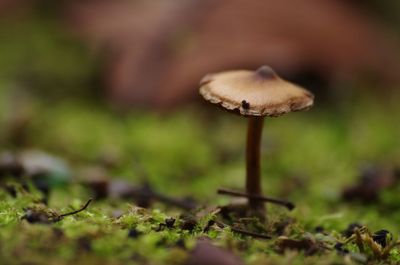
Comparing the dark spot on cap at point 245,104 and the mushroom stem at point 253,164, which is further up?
the dark spot on cap at point 245,104

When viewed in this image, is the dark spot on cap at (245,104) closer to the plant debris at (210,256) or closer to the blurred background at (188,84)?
the plant debris at (210,256)

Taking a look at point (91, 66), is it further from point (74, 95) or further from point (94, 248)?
point (94, 248)

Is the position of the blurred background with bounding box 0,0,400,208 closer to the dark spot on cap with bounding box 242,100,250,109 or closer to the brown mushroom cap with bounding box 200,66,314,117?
the brown mushroom cap with bounding box 200,66,314,117

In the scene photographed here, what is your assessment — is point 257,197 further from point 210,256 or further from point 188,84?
point 188,84

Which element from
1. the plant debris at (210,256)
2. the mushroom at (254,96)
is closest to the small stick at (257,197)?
the mushroom at (254,96)

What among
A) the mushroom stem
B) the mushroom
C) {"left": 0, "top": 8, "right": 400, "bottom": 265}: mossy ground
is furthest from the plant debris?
the mushroom stem

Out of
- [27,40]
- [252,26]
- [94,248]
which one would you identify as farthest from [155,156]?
Result: [27,40]

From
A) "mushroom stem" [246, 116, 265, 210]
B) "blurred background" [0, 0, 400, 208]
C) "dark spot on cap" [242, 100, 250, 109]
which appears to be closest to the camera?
"dark spot on cap" [242, 100, 250, 109]

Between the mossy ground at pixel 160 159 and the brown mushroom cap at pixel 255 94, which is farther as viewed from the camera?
the brown mushroom cap at pixel 255 94
